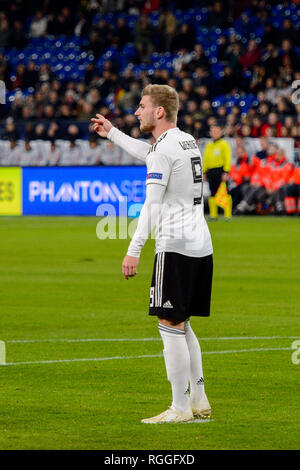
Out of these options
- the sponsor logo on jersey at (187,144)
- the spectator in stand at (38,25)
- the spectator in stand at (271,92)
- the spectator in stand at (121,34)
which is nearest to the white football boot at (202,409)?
the sponsor logo on jersey at (187,144)

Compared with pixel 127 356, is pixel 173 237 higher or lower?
higher

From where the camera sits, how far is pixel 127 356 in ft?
30.3

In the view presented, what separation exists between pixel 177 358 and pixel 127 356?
2.70 meters

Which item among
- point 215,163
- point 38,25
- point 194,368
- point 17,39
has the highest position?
point 38,25

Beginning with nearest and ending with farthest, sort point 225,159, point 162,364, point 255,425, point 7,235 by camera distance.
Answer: point 255,425 < point 162,364 < point 7,235 < point 225,159

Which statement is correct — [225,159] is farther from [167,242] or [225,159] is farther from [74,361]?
[167,242]

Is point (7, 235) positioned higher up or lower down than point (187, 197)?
lower down

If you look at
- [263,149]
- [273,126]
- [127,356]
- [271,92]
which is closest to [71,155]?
[263,149]

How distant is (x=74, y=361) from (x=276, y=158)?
19125 mm

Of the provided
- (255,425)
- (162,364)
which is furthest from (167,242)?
(162,364)

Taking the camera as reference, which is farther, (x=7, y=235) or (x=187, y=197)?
(x=7, y=235)

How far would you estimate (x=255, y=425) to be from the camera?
652cm

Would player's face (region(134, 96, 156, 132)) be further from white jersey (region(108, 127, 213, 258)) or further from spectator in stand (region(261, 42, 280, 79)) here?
spectator in stand (region(261, 42, 280, 79))
